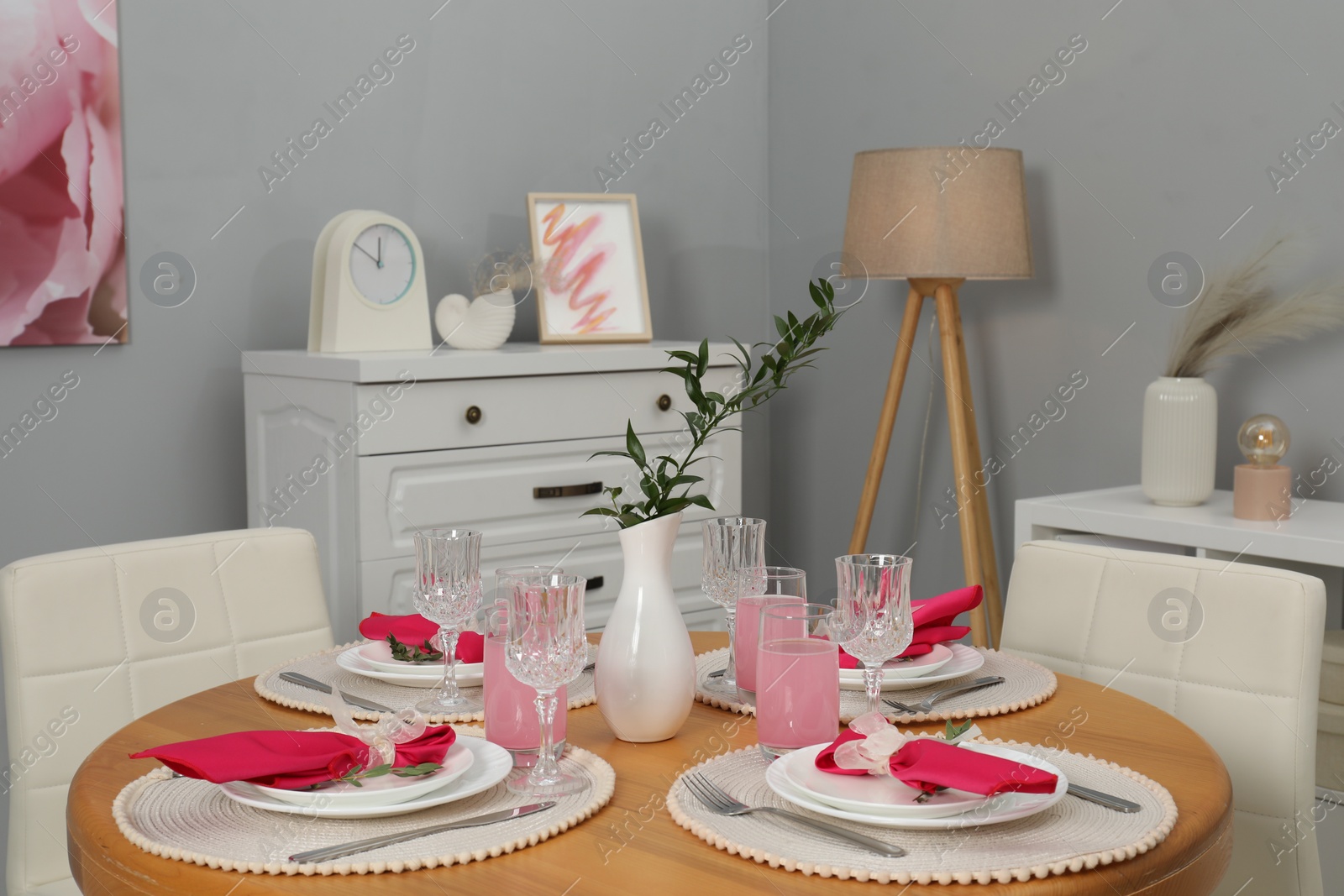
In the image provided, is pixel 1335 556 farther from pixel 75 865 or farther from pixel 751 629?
pixel 75 865

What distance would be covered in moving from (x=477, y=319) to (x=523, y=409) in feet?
1.02

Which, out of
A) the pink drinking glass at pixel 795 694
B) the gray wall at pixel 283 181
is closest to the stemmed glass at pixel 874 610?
the pink drinking glass at pixel 795 694

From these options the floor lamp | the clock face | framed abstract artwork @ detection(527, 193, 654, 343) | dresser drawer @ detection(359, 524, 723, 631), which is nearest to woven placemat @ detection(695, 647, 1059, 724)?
dresser drawer @ detection(359, 524, 723, 631)

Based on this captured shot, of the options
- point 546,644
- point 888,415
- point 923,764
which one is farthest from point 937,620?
point 888,415

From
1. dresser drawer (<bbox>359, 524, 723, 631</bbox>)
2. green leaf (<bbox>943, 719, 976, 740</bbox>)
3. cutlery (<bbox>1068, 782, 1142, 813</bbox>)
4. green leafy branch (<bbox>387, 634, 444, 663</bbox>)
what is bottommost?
dresser drawer (<bbox>359, 524, 723, 631</bbox>)

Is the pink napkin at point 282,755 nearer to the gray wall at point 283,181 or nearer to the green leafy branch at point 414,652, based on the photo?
the green leafy branch at point 414,652

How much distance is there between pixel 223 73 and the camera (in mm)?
2672

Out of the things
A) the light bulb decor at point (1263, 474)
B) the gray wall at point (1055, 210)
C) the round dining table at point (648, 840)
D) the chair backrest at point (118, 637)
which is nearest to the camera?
the round dining table at point (648, 840)

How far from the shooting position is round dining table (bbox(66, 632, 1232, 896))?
0.92m

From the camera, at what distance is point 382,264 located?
2.66m

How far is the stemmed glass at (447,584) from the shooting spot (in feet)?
4.38

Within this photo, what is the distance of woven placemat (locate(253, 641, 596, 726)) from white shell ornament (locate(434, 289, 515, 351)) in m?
1.35

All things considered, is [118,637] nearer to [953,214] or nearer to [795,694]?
[795,694]

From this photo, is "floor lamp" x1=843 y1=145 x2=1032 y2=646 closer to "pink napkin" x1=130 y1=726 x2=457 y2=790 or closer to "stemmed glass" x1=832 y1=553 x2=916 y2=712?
"stemmed glass" x1=832 y1=553 x2=916 y2=712
